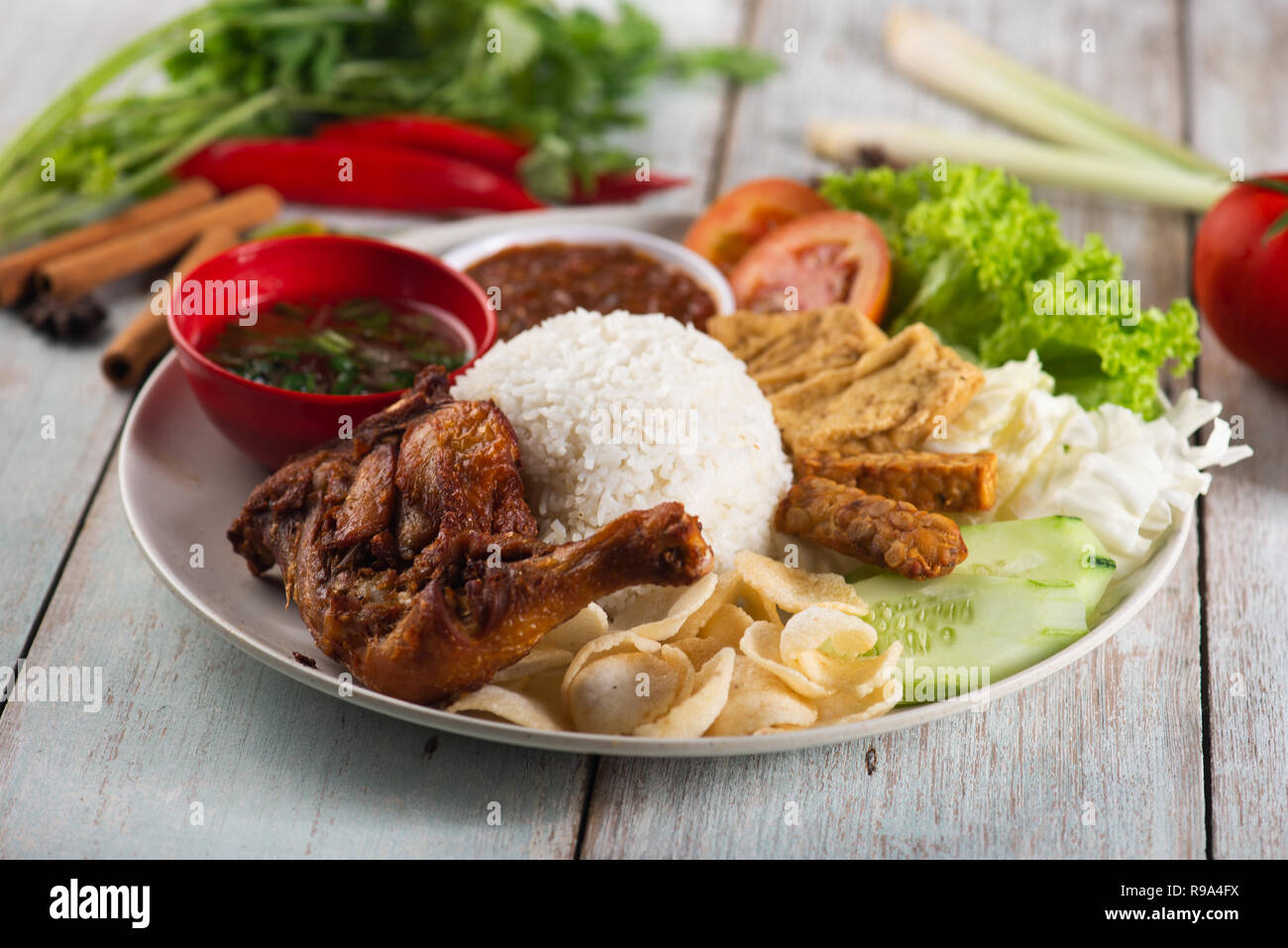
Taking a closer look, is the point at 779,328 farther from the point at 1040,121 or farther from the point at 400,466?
the point at 1040,121

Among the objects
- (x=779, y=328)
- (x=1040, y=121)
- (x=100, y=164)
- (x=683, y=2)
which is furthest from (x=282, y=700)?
(x=683, y=2)

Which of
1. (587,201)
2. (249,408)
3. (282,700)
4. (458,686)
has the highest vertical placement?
(587,201)

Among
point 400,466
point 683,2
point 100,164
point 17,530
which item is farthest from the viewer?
point 683,2

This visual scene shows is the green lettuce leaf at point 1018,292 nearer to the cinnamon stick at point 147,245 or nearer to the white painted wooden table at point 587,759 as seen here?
the white painted wooden table at point 587,759

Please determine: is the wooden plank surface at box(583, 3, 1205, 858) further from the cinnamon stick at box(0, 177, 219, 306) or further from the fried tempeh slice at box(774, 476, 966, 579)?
the cinnamon stick at box(0, 177, 219, 306)

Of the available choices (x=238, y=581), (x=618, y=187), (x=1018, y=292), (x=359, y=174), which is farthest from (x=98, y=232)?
(x=1018, y=292)

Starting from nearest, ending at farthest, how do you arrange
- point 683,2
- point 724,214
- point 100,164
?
1. point 724,214
2. point 100,164
3. point 683,2

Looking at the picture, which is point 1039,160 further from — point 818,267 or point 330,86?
point 330,86
